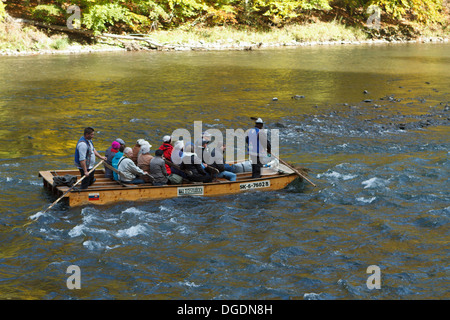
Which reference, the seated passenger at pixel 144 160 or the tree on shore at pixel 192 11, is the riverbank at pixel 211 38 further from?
the seated passenger at pixel 144 160

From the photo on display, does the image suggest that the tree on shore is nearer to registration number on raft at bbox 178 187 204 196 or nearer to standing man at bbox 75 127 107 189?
standing man at bbox 75 127 107 189

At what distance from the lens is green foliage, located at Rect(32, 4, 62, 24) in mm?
44531

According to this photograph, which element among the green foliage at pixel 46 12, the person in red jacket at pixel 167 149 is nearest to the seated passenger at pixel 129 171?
the person in red jacket at pixel 167 149

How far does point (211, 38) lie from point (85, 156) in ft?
124

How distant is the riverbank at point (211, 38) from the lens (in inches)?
1677

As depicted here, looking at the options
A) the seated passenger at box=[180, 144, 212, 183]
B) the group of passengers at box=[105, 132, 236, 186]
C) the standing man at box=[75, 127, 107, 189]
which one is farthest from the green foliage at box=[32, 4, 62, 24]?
the standing man at box=[75, 127, 107, 189]

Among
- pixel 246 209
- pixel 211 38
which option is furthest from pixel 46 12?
pixel 246 209

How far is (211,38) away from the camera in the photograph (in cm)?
4959

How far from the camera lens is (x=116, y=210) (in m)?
13.4

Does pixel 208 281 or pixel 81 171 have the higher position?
pixel 81 171

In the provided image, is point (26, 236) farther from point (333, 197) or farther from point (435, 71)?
point (435, 71)

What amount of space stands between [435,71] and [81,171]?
29629mm

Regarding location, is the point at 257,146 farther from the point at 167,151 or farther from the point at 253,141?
the point at 167,151
